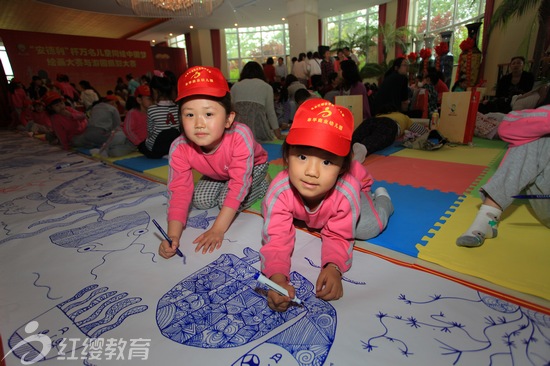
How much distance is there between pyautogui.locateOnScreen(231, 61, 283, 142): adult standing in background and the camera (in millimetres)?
3758

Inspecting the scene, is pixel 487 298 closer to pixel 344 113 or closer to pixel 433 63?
pixel 344 113

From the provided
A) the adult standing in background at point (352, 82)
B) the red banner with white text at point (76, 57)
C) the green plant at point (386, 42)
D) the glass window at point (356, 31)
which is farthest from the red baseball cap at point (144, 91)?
the glass window at point (356, 31)

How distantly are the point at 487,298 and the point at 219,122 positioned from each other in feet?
4.06

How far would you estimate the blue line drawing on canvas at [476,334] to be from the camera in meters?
0.76

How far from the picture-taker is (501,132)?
136 centimetres

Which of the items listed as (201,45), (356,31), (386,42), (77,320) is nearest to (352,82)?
(77,320)

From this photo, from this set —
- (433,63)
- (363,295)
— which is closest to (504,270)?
(363,295)

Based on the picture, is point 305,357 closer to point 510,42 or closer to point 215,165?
point 215,165

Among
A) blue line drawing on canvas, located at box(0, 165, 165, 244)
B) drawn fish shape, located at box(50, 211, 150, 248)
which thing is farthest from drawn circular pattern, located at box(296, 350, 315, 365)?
blue line drawing on canvas, located at box(0, 165, 165, 244)

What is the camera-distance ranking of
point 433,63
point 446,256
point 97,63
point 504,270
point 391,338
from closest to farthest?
point 391,338 < point 504,270 < point 446,256 < point 433,63 < point 97,63

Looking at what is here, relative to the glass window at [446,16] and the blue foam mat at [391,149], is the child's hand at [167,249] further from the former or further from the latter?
the glass window at [446,16]

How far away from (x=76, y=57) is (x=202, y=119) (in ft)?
37.7

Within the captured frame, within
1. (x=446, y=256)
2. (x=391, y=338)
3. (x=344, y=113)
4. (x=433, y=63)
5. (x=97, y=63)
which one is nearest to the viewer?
(x=391, y=338)

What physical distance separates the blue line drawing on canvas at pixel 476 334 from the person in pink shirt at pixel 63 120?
4.76 metres
